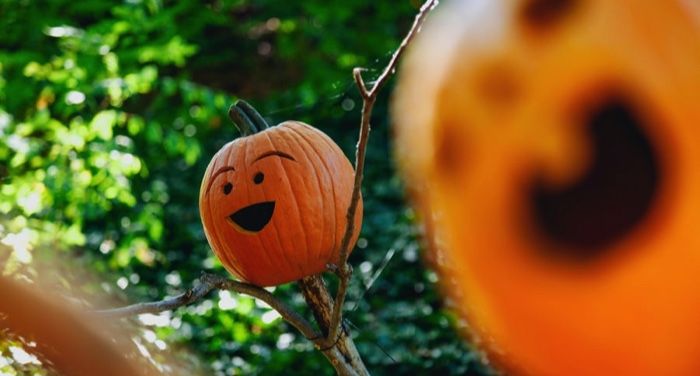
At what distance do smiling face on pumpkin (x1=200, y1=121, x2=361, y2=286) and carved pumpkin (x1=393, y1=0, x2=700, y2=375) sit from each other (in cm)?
118

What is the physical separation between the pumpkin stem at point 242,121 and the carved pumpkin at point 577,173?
4.91ft

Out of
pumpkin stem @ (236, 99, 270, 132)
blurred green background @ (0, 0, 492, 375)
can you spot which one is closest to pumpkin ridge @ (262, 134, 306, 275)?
pumpkin stem @ (236, 99, 270, 132)

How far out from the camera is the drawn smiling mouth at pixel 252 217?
1655 mm

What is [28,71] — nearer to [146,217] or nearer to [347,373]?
[146,217]

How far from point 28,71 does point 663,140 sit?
4377 mm

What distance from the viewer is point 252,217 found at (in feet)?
5.47

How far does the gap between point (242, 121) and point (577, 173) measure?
5.09 ft

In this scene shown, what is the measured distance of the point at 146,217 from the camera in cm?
478

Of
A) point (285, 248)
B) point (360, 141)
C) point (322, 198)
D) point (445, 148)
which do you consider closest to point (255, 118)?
point (322, 198)

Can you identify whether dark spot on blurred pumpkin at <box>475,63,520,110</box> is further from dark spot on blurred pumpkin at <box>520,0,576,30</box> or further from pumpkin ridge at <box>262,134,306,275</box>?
pumpkin ridge at <box>262,134,306,275</box>

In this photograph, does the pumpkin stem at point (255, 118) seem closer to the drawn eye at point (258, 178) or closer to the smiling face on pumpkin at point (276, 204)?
the smiling face on pumpkin at point (276, 204)

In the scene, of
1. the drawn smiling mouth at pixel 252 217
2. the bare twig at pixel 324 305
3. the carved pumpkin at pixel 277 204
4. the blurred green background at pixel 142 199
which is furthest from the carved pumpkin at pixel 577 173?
the blurred green background at pixel 142 199

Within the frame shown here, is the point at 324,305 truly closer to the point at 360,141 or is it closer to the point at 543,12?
the point at 360,141

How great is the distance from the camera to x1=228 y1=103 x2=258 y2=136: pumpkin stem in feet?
6.07
